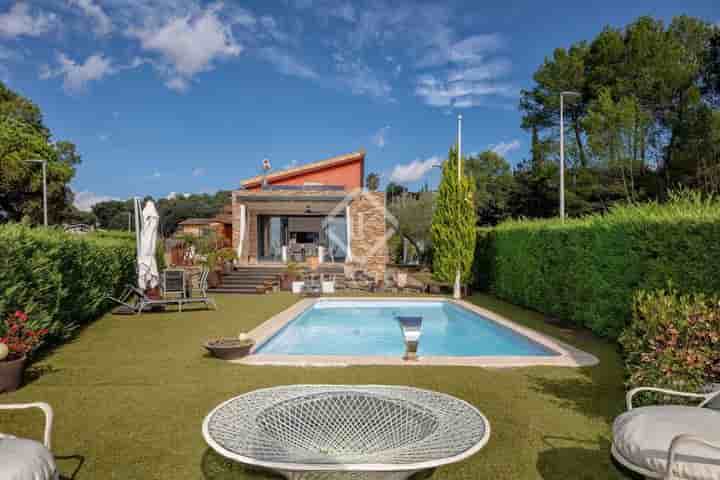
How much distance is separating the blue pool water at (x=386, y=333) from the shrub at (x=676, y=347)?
3117 millimetres

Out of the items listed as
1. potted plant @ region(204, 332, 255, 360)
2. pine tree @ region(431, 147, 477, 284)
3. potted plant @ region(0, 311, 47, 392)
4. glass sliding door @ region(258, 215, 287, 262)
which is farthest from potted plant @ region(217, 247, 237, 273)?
potted plant @ region(0, 311, 47, 392)

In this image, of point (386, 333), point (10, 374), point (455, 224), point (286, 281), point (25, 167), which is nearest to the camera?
point (10, 374)

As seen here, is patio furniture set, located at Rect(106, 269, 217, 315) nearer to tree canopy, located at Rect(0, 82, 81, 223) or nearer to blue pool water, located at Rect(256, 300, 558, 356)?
blue pool water, located at Rect(256, 300, 558, 356)

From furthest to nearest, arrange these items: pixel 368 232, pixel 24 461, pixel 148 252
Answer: pixel 368 232
pixel 148 252
pixel 24 461

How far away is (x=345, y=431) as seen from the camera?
318 cm

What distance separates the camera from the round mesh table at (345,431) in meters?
2.46

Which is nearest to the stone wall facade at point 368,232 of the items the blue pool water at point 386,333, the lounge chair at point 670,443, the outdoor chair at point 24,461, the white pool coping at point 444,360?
the blue pool water at point 386,333

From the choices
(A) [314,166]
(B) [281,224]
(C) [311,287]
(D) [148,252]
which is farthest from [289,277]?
(B) [281,224]

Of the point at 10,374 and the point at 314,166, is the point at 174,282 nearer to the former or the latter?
the point at 10,374

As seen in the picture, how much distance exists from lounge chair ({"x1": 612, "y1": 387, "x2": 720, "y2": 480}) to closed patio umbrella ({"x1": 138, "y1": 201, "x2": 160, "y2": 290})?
1149 centimetres

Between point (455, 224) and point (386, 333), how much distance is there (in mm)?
5830

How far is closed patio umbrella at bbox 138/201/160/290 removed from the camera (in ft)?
38.3

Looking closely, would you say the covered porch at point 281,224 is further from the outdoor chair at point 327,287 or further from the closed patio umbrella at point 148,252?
the closed patio umbrella at point 148,252

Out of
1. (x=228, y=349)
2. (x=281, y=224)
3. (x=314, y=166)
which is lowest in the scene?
(x=228, y=349)
